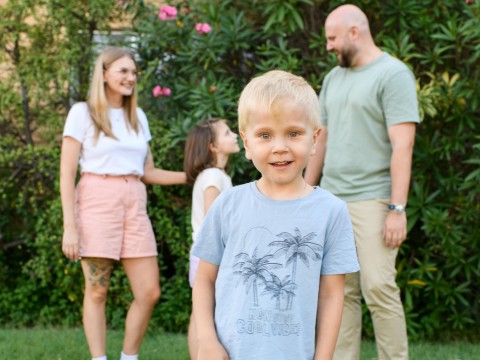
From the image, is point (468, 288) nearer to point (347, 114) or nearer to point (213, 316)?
point (347, 114)

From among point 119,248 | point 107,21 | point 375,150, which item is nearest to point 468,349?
point 375,150

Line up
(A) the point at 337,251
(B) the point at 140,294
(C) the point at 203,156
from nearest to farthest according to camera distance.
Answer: (A) the point at 337,251 → (C) the point at 203,156 → (B) the point at 140,294

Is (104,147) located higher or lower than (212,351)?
higher

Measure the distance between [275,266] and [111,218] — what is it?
255 centimetres

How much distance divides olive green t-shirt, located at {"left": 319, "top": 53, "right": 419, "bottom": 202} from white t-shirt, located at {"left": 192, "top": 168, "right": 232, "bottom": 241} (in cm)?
67

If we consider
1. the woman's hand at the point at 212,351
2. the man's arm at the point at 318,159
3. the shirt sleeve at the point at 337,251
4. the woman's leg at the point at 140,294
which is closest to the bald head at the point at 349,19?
the man's arm at the point at 318,159

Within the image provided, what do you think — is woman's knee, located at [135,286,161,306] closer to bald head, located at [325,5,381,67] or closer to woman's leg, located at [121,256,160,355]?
woman's leg, located at [121,256,160,355]

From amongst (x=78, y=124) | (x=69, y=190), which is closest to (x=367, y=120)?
(x=78, y=124)

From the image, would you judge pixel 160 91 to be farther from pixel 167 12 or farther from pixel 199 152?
pixel 199 152

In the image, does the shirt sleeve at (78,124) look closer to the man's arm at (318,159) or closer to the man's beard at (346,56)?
the man's arm at (318,159)

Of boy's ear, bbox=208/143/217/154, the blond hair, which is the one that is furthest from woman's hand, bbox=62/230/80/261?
the blond hair

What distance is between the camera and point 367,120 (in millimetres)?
4723

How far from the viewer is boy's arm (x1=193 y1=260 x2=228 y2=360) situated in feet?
8.93

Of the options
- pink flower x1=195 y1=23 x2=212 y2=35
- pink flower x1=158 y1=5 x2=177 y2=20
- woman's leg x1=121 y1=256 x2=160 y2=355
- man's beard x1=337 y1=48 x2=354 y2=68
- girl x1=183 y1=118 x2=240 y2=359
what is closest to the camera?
man's beard x1=337 y1=48 x2=354 y2=68
